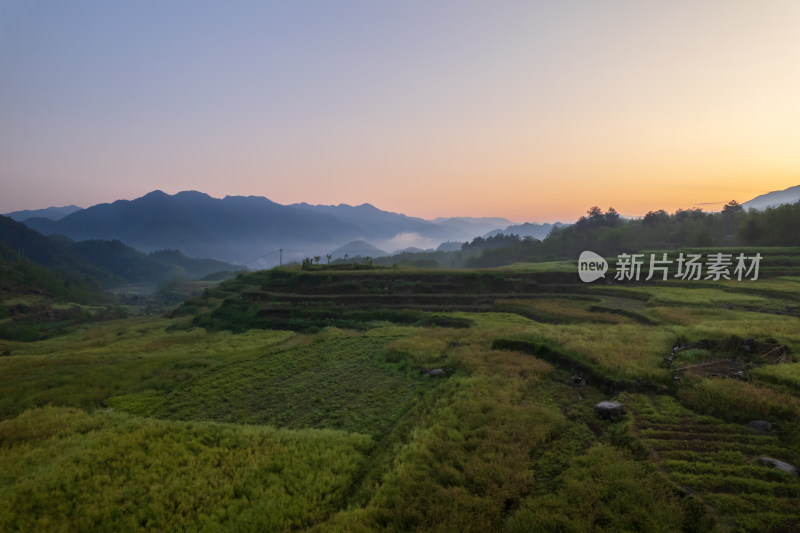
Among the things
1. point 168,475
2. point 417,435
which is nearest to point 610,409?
point 417,435

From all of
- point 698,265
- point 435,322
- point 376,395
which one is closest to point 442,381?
point 376,395

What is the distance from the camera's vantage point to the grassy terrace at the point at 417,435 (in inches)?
295

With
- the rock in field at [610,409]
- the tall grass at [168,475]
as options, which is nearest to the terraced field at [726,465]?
the rock in field at [610,409]

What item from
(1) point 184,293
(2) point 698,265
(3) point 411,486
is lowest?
(1) point 184,293

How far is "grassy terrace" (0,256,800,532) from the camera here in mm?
7496

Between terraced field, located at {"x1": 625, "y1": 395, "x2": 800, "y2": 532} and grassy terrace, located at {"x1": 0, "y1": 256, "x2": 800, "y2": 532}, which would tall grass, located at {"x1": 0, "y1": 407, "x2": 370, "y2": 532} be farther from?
terraced field, located at {"x1": 625, "y1": 395, "x2": 800, "y2": 532}

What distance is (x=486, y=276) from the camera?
42.3m

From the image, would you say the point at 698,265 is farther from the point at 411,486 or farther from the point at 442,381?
A: the point at 411,486

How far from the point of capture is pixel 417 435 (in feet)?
35.2

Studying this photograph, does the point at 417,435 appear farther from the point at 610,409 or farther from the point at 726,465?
the point at 726,465

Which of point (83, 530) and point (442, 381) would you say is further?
point (442, 381)

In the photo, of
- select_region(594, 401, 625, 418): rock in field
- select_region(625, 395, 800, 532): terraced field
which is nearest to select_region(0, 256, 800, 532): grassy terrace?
select_region(625, 395, 800, 532): terraced field

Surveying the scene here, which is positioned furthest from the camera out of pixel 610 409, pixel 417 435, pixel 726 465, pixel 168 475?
pixel 610 409

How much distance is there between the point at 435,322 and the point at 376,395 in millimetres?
16724
